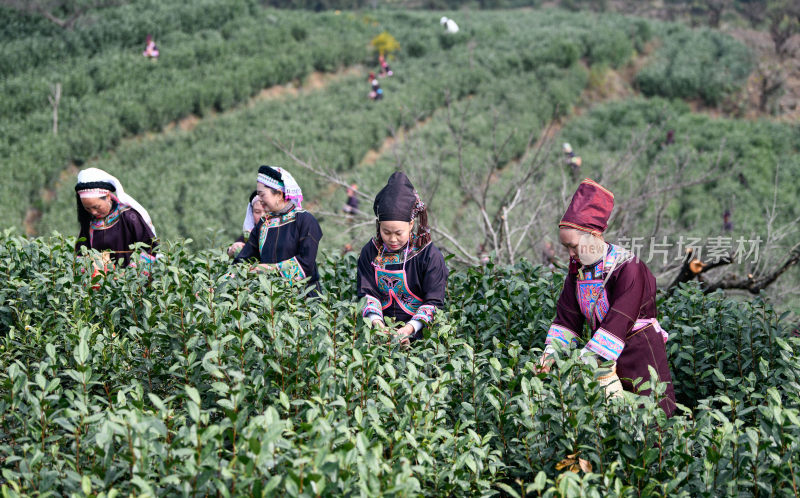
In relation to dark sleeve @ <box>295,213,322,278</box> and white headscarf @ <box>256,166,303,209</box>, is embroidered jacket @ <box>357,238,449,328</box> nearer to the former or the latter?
dark sleeve @ <box>295,213,322,278</box>

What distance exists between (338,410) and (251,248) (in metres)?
1.93

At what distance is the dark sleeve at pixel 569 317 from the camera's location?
3014 mm

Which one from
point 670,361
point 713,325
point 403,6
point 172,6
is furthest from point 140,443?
point 403,6

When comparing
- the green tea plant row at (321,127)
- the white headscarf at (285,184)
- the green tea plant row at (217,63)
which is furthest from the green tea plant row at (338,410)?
the green tea plant row at (217,63)

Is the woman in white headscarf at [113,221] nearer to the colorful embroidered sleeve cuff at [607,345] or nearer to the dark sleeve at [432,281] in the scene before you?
the dark sleeve at [432,281]

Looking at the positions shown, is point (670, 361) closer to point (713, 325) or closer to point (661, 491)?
point (713, 325)

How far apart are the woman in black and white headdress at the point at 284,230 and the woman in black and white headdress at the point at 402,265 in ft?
1.61

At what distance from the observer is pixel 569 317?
3.04 m

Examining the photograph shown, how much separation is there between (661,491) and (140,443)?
1653 mm

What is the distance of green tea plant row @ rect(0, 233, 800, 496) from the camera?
1.89 metres

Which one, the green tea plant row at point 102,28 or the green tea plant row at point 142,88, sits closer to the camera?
the green tea plant row at point 142,88

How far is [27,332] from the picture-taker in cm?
316

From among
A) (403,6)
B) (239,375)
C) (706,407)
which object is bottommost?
(403,6)

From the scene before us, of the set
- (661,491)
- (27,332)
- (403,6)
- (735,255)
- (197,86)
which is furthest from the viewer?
(403,6)
